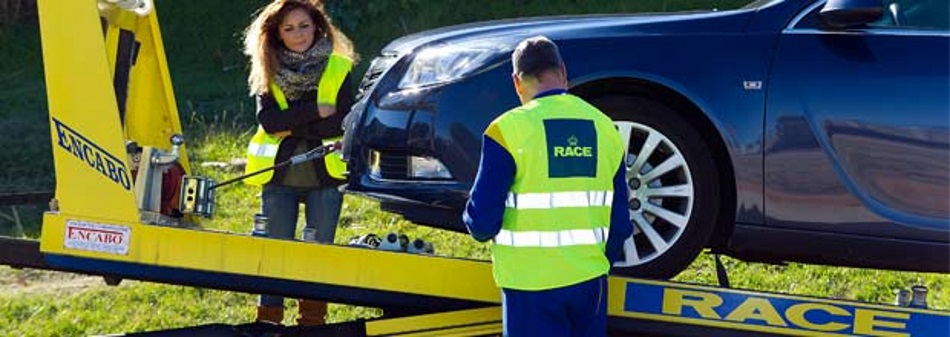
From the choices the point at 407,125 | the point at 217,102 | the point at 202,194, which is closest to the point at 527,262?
the point at 407,125

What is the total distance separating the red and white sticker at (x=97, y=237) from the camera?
176 inches

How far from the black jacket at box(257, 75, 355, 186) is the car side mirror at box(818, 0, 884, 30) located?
178 centimetres

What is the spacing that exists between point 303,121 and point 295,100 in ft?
0.31

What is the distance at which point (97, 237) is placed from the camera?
4500 mm

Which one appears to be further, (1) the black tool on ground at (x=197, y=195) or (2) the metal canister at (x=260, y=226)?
(1) the black tool on ground at (x=197, y=195)

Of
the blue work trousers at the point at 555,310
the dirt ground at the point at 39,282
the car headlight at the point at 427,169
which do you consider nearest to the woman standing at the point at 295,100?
the car headlight at the point at 427,169

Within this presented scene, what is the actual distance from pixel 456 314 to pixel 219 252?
823 mm

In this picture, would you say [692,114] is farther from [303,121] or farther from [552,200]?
[303,121]

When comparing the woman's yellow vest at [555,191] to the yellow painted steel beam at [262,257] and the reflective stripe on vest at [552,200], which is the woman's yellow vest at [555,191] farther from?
the yellow painted steel beam at [262,257]

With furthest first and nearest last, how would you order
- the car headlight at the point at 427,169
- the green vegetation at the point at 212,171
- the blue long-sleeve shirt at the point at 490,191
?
the green vegetation at the point at 212,171, the car headlight at the point at 427,169, the blue long-sleeve shirt at the point at 490,191

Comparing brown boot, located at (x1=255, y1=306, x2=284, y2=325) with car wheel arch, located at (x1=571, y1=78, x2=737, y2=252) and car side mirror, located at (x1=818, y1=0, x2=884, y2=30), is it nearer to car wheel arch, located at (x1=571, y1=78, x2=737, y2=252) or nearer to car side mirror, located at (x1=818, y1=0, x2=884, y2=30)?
car wheel arch, located at (x1=571, y1=78, x2=737, y2=252)

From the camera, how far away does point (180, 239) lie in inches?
179

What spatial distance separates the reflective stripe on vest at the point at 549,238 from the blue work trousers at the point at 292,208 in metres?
1.54

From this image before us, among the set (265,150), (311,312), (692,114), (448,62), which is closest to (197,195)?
(265,150)
